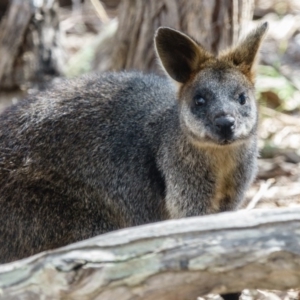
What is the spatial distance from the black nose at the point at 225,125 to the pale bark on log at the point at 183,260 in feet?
4.73

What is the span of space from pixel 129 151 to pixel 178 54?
84 cm

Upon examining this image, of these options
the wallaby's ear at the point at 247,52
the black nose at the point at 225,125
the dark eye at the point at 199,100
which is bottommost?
the black nose at the point at 225,125

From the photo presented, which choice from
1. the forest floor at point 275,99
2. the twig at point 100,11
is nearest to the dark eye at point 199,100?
the forest floor at point 275,99

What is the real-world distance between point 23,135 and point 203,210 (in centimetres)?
145

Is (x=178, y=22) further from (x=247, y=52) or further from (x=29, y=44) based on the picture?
(x=29, y=44)

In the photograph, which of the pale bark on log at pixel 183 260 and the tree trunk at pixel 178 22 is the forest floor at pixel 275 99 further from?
the pale bark on log at pixel 183 260

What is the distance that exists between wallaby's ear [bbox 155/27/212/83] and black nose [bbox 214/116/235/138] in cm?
62

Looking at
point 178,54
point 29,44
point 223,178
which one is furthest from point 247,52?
point 29,44

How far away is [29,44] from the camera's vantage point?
9234 millimetres

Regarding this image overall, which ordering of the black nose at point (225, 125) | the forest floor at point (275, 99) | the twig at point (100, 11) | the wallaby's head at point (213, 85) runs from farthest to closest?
the twig at point (100, 11)
the forest floor at point (275, 99)
the wallaby's head at point (213, 85)
the black nose at point (225, 125)

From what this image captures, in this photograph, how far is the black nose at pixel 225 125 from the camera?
521 centimetres

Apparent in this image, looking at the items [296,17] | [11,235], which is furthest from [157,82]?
[296,17]

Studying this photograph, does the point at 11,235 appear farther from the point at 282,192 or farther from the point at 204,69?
the point at 282,192

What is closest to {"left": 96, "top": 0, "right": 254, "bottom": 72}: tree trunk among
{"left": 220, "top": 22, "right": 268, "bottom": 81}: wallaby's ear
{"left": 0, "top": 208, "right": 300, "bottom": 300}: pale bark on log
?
{"left": 220, "top": 22, "right": 268, "bottom": 81}: wallaby's ear
